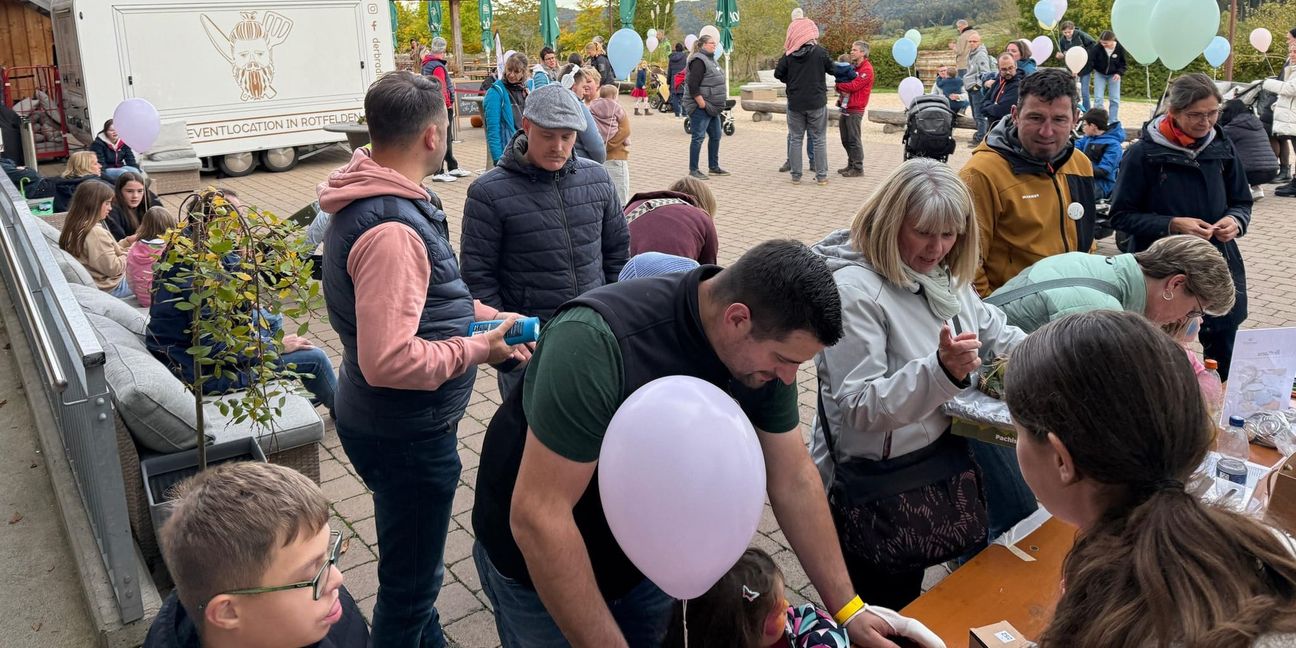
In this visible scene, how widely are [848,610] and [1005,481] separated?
1.22 meters

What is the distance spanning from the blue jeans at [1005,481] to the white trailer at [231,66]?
Answer: 1354 cm

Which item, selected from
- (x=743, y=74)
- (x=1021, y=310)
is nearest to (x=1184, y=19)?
(x=1021, y=310)

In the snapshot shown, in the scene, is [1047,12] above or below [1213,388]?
above

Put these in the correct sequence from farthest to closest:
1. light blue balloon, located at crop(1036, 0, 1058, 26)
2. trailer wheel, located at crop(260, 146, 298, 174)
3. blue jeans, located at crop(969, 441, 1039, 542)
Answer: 1. light blue balloon, located at crop(1036, 0, 1058, 26)
2. trailer wheel, located at crop(260, 146, 298, 174)
3. blue jeans, located at crop(969, 441, 1039, 542)

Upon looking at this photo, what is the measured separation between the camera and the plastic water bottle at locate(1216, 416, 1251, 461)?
312 centimetres

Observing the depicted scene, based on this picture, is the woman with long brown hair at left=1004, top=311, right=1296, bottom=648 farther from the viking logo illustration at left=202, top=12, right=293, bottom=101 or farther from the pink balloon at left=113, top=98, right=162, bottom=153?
the viking logo illustration at left=202, top=12, right=293, bottom=101

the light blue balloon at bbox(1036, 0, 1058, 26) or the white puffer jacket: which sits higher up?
the light blue balloon at bbox(1036, 0, 1058, 26)

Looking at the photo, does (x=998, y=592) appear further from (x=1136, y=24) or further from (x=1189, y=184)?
(x=1136, y=24)

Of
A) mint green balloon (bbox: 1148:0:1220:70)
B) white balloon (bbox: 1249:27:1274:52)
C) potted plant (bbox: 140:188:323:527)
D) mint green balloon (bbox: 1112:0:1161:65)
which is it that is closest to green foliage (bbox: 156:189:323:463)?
potted plant (bbox: 140:188:323:527)

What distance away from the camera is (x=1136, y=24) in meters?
8.52

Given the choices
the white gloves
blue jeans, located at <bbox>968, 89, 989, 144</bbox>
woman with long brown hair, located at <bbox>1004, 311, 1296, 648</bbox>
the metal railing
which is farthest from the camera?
blue jeans, located at <bbox>968, 89, 989, 144</bbox>

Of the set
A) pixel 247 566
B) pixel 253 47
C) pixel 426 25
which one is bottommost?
pixel 247 566

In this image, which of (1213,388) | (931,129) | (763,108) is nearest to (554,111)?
(1213,388)

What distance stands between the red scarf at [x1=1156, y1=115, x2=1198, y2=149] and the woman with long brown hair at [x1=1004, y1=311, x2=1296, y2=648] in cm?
381
